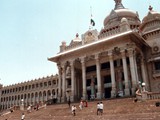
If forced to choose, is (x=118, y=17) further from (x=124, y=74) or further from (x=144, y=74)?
(x=124, y=74)

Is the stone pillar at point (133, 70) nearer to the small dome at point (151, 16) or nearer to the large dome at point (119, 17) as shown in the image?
the small dome at point (151, 16)

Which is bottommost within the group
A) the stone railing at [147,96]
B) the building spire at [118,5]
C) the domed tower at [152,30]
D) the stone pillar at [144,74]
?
the stone railing at [147,96]

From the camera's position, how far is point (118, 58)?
36.2 metres

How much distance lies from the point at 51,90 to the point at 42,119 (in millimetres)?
43664

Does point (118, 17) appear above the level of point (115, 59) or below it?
above

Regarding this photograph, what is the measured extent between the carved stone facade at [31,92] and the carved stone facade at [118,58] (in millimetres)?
27111

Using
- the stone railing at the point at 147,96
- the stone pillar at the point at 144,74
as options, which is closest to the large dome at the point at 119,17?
the stone pillar at the point at 144,74

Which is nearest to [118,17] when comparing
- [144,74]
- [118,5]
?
[118,5]

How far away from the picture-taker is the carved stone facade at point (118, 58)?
98.6 feet

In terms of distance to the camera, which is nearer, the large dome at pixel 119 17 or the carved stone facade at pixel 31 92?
the large dome at pixel 119 17

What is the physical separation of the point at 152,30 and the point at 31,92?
5046cm

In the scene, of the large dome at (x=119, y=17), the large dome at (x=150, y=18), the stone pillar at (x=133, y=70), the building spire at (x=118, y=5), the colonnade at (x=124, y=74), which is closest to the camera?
the stone pillar at (x=133, y=70)

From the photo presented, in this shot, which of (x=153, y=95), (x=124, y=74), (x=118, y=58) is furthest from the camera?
(x=118, y=58)

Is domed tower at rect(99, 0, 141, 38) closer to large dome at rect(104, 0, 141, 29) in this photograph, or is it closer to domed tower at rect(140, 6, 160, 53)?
large dome at rect(104, 0, 141, 29)
